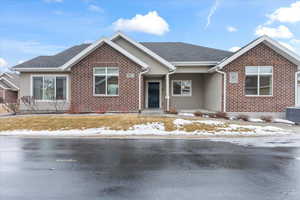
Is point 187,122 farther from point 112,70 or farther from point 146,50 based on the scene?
point 146,50

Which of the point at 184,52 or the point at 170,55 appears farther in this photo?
the point at 184,52

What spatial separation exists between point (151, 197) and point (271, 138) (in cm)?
837

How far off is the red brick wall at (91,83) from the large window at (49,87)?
57.4 inches

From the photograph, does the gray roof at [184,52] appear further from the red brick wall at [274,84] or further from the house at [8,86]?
the house at [8,86]

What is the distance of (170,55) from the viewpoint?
20.2m

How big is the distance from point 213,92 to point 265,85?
12.0ft

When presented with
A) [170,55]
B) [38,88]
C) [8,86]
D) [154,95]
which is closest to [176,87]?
[154,95]

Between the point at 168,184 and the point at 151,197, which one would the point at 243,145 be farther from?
the point at 151,197

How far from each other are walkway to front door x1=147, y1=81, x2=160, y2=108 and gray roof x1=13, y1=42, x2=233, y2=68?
2578mm

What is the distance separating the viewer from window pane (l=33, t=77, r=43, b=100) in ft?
59.2

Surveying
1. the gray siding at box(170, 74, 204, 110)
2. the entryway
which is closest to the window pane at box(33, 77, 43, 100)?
the entryway

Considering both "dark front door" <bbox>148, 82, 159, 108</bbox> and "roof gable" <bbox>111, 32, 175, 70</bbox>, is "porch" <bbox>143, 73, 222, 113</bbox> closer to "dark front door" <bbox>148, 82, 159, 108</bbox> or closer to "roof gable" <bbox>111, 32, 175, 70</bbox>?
"dark front door" <bbox>148, 82, 159, 108</bbox>

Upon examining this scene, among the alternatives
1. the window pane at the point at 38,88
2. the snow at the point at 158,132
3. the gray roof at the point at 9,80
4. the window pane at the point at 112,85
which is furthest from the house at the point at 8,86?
the snow at the point at 158,132

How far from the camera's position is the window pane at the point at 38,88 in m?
18.0
